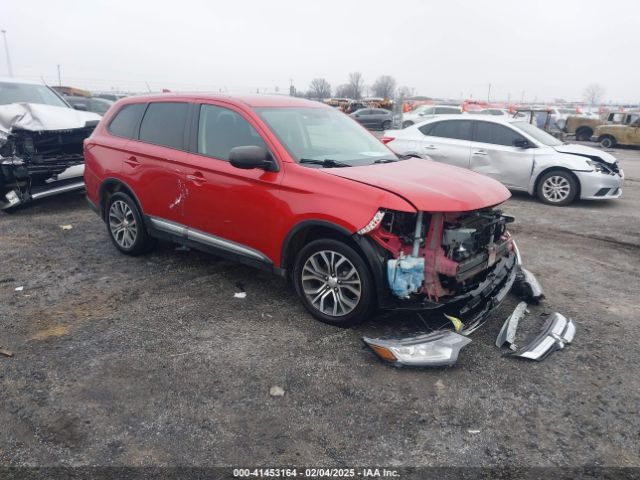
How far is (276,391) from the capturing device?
10.3 feet

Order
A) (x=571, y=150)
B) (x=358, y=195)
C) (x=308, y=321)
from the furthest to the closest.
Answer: (x=571, y=150) → (x=308, y=321) → (x=358, y=195)

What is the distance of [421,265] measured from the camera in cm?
352

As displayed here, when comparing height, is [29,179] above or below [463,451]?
above

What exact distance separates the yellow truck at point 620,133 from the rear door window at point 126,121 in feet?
72.7

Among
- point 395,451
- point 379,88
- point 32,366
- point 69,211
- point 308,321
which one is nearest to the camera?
point 395,451

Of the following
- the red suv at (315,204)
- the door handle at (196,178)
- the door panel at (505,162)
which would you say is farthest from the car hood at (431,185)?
the door panel at (505,162)

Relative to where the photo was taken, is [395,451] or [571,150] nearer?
[395,451]

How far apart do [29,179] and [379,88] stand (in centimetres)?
9711

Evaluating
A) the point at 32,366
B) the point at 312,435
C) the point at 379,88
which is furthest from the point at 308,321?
the point at 379,88

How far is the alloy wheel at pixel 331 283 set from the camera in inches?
148

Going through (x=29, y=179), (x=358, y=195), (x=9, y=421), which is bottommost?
(x=9, y=421)

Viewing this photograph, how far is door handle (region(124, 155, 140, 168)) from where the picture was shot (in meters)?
5.11

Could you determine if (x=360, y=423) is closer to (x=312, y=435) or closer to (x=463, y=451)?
(x=312, y=435)

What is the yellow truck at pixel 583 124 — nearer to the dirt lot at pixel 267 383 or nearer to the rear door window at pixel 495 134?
the rear door window at pixel 495 134
